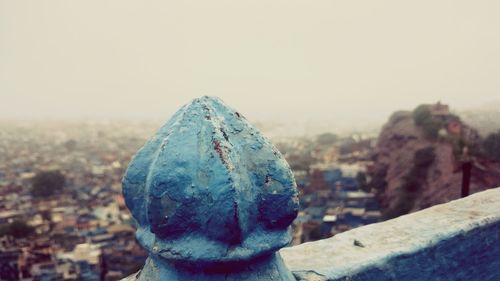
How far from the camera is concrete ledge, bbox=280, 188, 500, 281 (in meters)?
1.69

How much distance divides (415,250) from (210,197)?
108 centimetres

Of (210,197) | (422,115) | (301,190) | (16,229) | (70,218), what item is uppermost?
(210,197)

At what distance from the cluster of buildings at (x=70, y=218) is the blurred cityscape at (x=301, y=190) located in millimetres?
35

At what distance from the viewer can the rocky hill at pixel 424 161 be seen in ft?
50.4

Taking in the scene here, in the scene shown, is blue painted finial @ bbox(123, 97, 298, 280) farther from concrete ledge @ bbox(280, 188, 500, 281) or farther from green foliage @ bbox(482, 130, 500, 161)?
green foliage @ bbox(482, 130, 500, 161)

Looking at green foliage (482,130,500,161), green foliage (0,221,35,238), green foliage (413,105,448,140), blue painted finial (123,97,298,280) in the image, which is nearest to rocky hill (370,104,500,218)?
green foliage (413,105,448,140)

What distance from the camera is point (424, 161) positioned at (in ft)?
62.8

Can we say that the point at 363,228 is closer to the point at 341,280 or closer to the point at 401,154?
the point at 341,280

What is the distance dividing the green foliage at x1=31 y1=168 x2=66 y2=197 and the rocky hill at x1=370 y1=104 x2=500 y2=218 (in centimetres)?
1352

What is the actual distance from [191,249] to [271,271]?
0.80 feet

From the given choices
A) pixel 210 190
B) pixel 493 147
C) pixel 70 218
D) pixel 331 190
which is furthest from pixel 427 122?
pixel 210 190

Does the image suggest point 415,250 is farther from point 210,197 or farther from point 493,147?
point 493,147

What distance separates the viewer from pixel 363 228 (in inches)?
82.0

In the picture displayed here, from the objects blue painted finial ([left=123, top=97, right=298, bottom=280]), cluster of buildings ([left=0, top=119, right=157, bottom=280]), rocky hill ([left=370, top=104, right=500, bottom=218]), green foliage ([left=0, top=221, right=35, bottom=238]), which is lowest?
cluster of buildings ([left=0, top=119, right=157, bottom=280])
